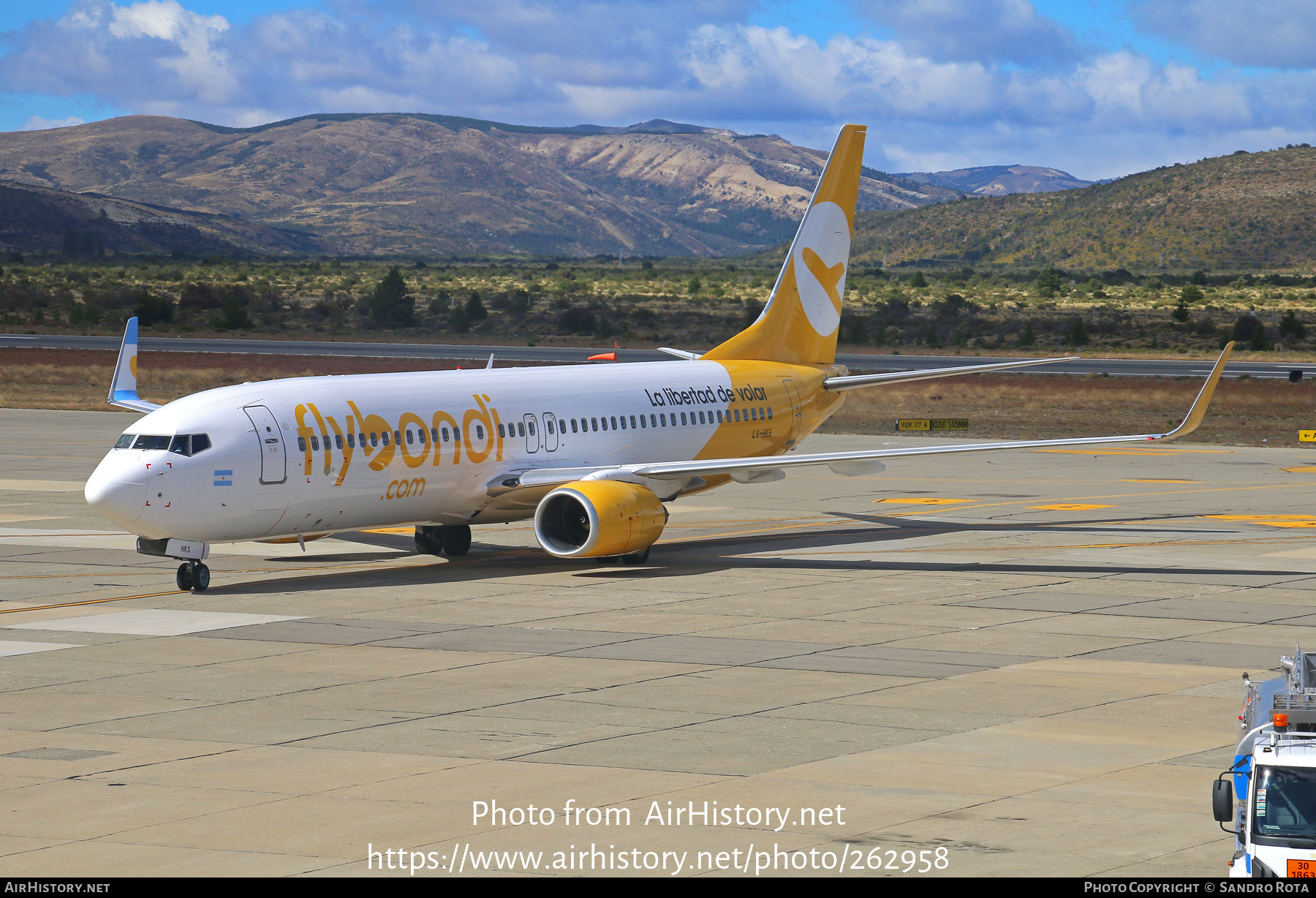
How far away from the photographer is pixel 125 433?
97.5ft

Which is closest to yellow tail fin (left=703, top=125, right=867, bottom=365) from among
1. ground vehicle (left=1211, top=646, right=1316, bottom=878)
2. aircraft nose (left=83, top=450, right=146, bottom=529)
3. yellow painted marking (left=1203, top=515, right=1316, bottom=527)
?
yellow painted marking (left=1203, top=515, right=1316, bottom=527)

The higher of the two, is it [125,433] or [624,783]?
[125,433]

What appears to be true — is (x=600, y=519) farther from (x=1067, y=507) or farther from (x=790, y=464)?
(x=1067, y=507)

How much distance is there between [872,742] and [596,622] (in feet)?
30.0

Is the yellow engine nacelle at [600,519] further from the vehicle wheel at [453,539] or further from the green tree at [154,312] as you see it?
the green tree at [154,312]

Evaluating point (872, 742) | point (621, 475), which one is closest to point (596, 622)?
point (621, 475)

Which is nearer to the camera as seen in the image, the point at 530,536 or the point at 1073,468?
the point at 530,536

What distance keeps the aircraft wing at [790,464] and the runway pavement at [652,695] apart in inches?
77.5

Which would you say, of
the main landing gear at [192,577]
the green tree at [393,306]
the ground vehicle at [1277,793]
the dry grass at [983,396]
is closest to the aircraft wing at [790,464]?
the main landing gear at [192,577]

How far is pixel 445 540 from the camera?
34.5 meters

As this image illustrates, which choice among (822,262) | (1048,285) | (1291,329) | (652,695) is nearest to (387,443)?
(652,695)

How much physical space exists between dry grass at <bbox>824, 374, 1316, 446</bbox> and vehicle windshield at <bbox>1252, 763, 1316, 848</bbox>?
52.6m

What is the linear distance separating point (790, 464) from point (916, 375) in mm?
5589
